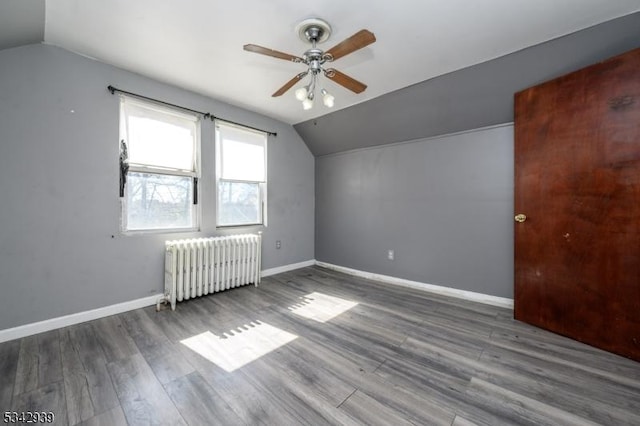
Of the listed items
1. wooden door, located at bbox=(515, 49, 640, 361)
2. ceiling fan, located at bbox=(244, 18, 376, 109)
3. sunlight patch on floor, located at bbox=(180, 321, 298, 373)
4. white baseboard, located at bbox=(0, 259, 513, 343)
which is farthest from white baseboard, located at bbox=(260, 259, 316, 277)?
wooden door, located at bbox=(515, 49, 640, 361)

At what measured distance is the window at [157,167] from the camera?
9.02ft

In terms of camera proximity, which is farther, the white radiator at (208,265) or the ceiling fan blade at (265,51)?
the white radiator at (208,265)

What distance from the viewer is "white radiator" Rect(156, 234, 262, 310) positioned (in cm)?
284

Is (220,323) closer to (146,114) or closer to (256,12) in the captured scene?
(146,114)

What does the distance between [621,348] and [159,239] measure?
4507mm

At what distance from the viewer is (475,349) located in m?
2.05

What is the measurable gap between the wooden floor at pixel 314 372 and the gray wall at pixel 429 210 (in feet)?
2.23

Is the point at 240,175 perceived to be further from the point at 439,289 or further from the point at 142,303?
the point at 439,289

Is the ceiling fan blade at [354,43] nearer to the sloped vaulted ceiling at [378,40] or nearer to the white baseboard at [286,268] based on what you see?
the sloped vaulted ceiling at [378,40]

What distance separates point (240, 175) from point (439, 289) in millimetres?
3361

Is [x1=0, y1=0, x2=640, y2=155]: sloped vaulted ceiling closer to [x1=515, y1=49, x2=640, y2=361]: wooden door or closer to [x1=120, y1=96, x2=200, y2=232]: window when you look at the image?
[x1=515, y1=49, x2=640, y2=361]: wooden door

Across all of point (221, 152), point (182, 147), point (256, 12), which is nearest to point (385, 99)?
point (256, 12)

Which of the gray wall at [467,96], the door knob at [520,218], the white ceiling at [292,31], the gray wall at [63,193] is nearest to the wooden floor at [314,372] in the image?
the gray wall at [63,193]

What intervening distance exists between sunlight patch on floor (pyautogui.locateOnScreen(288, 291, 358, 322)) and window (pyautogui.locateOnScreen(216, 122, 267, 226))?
162cm
